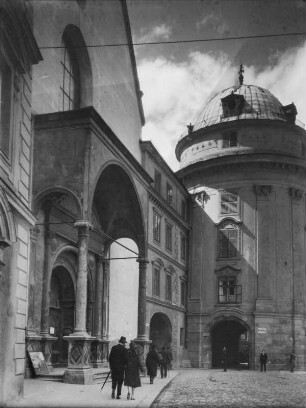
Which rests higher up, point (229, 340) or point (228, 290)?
point (228, 290)

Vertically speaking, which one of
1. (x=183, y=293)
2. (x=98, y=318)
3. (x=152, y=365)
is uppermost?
(x=183, y=293)

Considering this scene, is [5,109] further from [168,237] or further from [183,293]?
[183,293]

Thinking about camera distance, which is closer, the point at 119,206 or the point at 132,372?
the point at 132,372

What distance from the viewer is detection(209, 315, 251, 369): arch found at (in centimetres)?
3984

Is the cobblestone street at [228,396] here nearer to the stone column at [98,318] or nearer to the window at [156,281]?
the stone column at [98,318]

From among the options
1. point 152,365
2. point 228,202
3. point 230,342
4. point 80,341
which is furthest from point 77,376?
point 230,342

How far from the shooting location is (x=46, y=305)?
20.8 m

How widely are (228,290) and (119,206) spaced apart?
1702cm

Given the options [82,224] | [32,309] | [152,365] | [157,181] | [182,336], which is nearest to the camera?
[82,224]

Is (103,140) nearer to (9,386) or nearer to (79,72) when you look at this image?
(79,72)

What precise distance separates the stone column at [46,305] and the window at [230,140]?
900 inches

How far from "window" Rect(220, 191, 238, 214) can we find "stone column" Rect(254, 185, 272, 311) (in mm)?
1473

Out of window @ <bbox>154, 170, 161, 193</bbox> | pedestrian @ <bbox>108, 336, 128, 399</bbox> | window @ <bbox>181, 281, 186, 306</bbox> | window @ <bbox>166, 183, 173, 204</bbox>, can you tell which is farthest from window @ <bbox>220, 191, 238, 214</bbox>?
pedestrian @ <bbox>108, 336, 128, 399</bbox>

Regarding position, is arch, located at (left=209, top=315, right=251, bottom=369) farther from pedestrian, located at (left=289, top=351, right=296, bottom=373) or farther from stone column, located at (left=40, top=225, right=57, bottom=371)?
stone column, located at (left=40, top=225, right=57, bottom=371)
